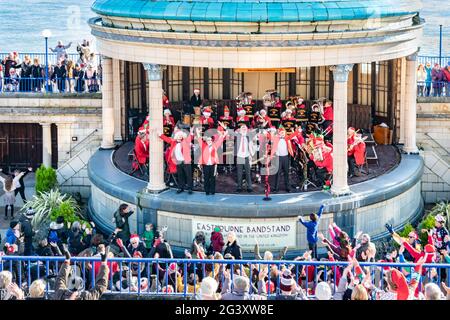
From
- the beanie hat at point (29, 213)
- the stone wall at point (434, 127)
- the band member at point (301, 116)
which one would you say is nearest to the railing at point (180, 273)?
the beanie hat at point (29, 213)

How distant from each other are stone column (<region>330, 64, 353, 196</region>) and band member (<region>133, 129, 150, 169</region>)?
489 cm

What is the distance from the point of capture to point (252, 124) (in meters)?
30.8

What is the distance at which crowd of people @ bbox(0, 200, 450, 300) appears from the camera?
19.4 m

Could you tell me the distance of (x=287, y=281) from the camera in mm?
20812

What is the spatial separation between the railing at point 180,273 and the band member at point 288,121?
722 centimetres

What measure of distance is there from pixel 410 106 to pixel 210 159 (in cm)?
747

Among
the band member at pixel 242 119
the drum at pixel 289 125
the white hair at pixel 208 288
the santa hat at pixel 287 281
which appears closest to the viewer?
the white hair at pixel 208 288

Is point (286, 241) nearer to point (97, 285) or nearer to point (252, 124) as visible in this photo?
point (252, 124)

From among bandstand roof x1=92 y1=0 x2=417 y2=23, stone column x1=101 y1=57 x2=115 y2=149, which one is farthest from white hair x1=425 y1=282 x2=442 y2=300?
stone column x1=101 y1=57 x2=115 y2=149

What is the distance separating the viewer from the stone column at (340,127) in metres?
28.1

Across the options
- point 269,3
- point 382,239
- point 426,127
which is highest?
point 269,3

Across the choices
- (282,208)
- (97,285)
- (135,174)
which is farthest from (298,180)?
(97,285)

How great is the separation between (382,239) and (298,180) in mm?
2564

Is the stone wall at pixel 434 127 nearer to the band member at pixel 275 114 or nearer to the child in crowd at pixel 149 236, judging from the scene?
the band member at pixel 275 114
